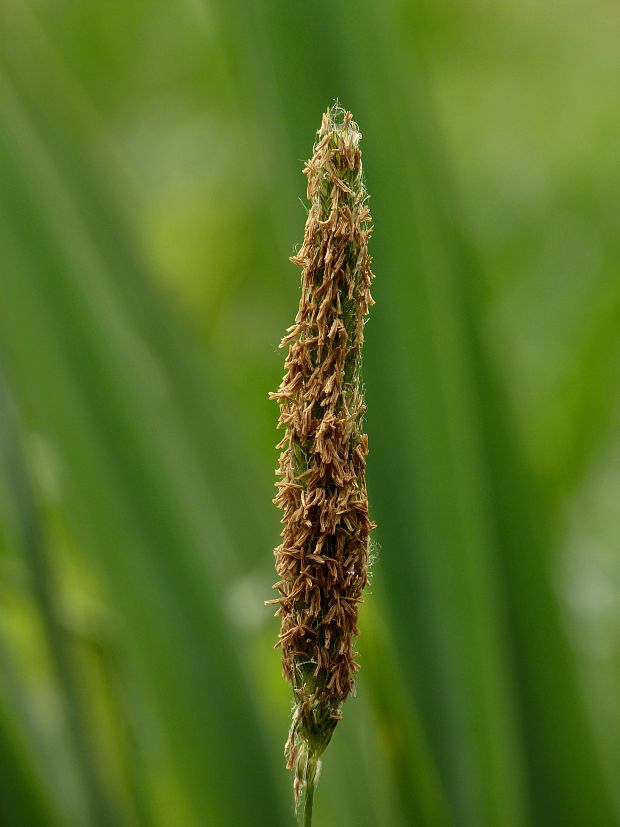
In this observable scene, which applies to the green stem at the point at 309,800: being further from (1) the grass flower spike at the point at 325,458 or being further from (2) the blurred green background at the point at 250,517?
(2) the blurred green background at the point at 250,517

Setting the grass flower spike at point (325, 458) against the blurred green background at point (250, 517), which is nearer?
the grass flower spike at point (325, 458)

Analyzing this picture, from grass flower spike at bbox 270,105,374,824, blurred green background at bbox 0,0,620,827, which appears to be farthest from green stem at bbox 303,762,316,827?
blurred green background at bbox 0,0,620,827

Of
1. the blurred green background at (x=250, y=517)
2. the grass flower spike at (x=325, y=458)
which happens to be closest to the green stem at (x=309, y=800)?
the grass flower spike at (x=325, y=458)

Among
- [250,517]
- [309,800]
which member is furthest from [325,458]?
[250,517]

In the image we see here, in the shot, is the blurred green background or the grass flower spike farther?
the blurred green background

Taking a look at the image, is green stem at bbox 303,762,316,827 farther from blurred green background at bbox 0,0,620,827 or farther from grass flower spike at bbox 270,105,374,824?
blurred green background at bbox 0,0,620,827

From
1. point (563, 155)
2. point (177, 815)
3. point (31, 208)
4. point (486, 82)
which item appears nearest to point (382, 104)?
point (31, 208)

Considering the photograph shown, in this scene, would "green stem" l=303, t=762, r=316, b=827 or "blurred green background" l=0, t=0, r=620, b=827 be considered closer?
"green stem" l=303, t=762, r=316, b=827

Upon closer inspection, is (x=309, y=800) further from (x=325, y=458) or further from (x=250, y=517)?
(x=250, y=517)

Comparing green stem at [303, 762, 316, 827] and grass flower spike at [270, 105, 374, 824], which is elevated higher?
grass flower spike at [270, 105, 374, 824]
